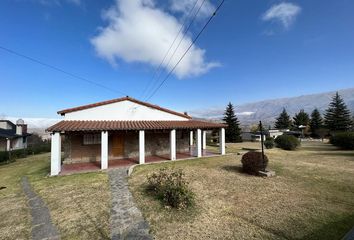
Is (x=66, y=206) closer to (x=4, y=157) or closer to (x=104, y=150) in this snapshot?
(x=104, y=150)

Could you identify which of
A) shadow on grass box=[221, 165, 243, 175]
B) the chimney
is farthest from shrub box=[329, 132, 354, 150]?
the chimney

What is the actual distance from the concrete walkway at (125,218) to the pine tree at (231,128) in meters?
32.3

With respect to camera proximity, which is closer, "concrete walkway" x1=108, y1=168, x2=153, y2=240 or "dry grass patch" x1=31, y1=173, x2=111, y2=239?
"concrete walkway" x1=108, y1=168, x2=153, y2=240

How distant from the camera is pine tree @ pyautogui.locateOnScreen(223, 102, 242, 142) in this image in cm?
3916

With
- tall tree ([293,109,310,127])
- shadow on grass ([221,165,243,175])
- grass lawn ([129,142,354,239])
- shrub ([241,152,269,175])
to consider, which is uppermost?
tall tree ([293,109,310,127])

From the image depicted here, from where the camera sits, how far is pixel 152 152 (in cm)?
1848

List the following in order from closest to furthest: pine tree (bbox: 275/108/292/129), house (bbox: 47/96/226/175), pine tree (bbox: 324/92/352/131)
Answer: house (bbox: 47/96/226/175)
pine tree (bbox: 324/92/352/131)
pine tree (bbox: 275/108/292/129)

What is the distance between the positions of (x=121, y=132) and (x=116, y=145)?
1.64 meters

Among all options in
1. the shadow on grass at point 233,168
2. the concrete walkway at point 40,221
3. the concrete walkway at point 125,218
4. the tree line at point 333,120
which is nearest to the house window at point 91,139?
the concrete walkway at point 40,221

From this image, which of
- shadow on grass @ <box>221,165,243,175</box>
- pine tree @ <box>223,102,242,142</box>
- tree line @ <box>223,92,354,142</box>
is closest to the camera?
shadow on grass @ <box>221,165,243,175</box>

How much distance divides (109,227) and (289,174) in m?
9.72

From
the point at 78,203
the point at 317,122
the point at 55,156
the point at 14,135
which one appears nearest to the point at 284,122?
the point at 317,122

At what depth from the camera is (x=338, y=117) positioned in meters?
45.5

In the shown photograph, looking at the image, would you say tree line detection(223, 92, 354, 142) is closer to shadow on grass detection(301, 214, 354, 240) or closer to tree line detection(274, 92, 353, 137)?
tree line detection(274, 92, 353, 137)
